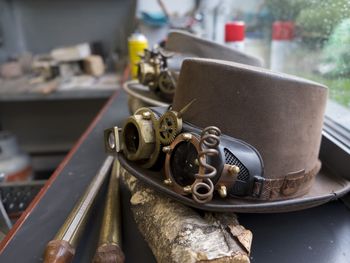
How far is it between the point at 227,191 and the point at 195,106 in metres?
0.12

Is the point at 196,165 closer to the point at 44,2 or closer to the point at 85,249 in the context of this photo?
the point at 85,249

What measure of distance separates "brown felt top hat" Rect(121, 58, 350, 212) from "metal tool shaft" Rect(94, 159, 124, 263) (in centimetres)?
7

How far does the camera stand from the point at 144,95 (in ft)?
2.39

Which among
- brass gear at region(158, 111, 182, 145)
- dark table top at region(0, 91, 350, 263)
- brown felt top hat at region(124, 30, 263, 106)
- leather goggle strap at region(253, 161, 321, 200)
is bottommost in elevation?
dark table top at region(0, 91, 350, 263)

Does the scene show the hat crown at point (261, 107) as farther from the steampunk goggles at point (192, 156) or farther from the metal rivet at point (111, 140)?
the metal rivet at point (111, 140)

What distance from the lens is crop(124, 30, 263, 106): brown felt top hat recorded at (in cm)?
66

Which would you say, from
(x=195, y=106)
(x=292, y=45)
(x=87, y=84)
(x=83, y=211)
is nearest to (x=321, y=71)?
(x=292, y=45)

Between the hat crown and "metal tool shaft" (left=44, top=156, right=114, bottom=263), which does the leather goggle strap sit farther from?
"metal tool shaft" (left=44, top=156, right=114, bottom=263)

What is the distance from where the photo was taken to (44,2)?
185cm

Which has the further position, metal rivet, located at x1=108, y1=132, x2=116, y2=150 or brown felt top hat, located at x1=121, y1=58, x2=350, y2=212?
metal rivet, located at x1=108, y1=132, x2=116, y2=150

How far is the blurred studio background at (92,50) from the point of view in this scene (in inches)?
29.3

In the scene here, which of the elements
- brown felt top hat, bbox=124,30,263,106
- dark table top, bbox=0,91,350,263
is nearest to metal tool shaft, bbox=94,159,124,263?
dark table top, bbox=0,91,350,263

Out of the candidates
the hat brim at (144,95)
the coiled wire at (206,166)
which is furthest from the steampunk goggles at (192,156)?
the hat brim at (144,95)

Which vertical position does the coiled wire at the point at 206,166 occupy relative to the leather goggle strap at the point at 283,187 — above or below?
above
